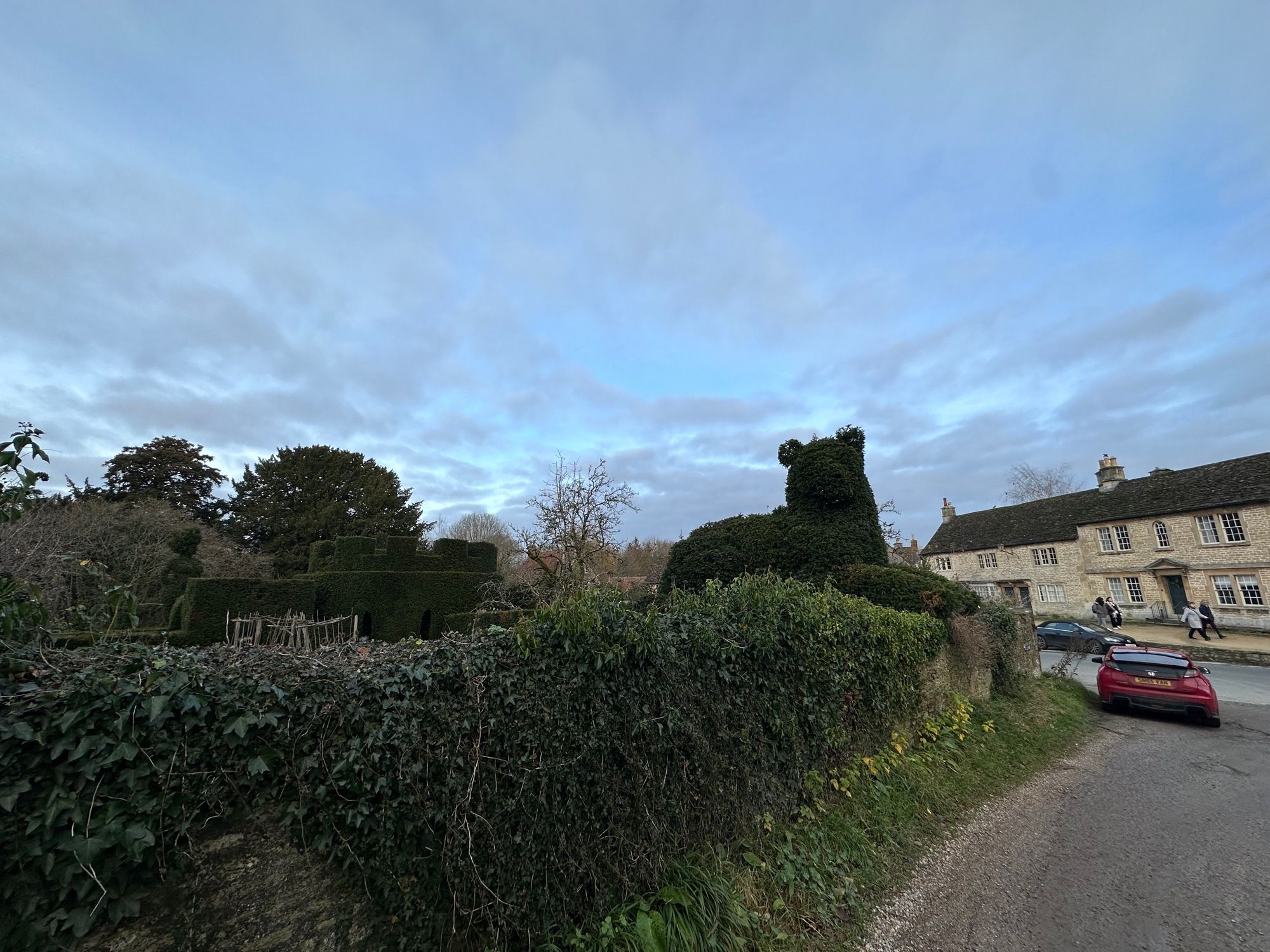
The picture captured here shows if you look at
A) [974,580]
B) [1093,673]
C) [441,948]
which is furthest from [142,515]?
[974,580]

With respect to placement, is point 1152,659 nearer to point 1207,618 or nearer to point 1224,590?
point 1207,618

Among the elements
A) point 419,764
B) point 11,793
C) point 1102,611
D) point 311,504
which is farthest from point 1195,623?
point 311,504

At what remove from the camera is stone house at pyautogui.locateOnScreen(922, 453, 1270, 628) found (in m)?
24.1

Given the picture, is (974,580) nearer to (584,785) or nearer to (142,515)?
(584,785)

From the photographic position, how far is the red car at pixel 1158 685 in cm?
988

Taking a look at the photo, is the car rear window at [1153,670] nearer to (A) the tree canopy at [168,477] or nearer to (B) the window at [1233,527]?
(B) the window at [1233,527]

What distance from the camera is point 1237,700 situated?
40.5 ft

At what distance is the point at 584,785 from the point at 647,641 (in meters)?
0.99

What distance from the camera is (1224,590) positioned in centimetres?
2469

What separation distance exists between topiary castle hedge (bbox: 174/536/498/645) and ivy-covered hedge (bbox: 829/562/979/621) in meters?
12.4

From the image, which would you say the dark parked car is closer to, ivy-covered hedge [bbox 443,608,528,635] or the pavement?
the pavement

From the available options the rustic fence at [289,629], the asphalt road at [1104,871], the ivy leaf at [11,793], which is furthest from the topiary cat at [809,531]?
the ivy leaf at [11,793]

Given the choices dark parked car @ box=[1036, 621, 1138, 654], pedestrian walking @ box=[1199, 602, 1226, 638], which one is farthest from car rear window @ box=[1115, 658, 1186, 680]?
pedestrian walking @ box=[1199, 602, 1226, 638]

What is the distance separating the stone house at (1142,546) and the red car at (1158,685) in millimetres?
9107
